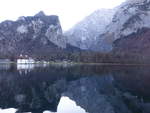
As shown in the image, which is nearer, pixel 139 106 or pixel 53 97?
pixel 139 106

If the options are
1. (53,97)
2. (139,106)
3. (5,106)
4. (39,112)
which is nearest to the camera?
(39,112)

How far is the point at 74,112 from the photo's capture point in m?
41.4

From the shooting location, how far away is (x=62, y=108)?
44.2 m

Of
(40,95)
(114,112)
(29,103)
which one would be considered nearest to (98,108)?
(114,112)

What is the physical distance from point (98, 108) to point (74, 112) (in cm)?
471

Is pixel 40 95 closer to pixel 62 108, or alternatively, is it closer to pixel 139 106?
pixel 62 108

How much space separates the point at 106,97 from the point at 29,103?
1722cm

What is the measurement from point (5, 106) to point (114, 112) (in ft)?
51.6

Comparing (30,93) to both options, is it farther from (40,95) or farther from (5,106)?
(5,106)

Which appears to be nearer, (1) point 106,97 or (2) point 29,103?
(2) point 29,103

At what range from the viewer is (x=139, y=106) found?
46.4 metres

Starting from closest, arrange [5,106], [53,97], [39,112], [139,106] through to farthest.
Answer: [39,112]
[5,106]
[139,106]
[53,97]

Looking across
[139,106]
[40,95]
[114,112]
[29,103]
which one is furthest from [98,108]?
[40,95]

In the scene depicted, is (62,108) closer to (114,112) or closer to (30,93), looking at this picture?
(114,112)
